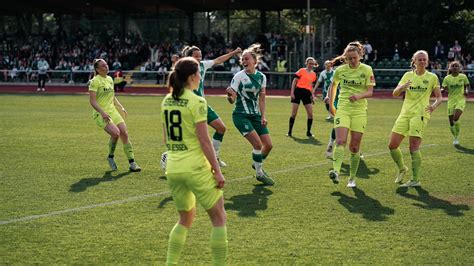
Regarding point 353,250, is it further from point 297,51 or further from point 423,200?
point 297,51

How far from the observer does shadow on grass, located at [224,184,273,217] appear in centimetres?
888

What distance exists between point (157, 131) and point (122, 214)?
10405 millimetres

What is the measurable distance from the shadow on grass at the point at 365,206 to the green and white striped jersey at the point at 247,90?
1929mm

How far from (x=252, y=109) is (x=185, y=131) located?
17.6 ft

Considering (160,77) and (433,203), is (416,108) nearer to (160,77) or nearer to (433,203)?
(433,203)

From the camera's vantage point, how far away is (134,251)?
7023 mm

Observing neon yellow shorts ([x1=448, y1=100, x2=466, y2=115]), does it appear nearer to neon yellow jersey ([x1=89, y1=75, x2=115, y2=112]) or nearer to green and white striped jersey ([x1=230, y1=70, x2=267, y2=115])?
green and white striped jersey ([x1=230, y1=70, x2=267, y2=115])

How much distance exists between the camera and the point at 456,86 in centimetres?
1633

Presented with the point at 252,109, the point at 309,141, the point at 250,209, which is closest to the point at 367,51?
the point at 309,141

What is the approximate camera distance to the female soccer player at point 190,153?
222 inches

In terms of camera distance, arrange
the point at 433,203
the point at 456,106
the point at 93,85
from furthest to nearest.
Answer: the point at 456,106 → the point at 93,85 → the point at 433,203

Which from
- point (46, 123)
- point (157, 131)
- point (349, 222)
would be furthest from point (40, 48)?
point (349, 222)

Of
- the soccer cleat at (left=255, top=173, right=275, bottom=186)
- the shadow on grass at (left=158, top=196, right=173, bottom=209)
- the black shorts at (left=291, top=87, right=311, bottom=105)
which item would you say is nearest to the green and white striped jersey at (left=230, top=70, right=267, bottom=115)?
the soccer cleat at (left=255, top=173, right=275, bottom=186)

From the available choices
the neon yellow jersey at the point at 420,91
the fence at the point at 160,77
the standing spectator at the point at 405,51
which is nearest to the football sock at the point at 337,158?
the neon yellow jersey at the point at 420,91
